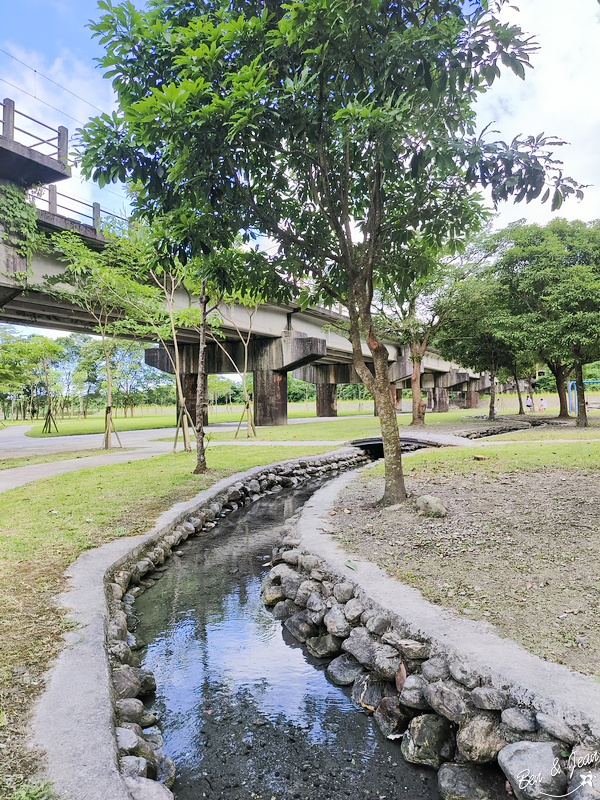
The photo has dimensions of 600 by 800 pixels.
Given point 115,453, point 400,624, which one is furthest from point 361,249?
point 115,453

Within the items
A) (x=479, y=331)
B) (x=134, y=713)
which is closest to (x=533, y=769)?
(x=134, y=713)

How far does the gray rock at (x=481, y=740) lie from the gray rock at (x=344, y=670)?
1088mm

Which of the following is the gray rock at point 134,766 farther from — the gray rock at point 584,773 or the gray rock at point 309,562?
the gray rock at point 309,562

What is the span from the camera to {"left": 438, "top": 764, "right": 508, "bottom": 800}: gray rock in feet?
7.57

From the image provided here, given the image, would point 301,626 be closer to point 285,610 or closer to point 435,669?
point 285,610

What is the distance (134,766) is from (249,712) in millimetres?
1003

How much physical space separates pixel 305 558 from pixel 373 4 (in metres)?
4.79

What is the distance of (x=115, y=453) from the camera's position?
1498cm

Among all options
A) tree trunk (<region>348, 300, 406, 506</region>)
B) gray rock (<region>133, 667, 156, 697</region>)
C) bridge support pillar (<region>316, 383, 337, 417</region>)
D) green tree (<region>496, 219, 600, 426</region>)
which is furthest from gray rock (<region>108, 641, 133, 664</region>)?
bridge support pillar (<region>316, 383, 337, 417</region>)

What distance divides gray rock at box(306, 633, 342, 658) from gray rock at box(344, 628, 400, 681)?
0.14 meters

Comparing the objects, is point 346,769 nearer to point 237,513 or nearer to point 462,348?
point 237,513

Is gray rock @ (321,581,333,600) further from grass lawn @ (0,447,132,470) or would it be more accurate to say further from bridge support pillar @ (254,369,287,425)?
bridge support pillar @ (254,369,287,425)

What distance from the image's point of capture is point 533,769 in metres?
2.10

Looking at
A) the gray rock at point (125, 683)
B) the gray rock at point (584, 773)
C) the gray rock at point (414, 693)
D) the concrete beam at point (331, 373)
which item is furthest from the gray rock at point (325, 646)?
the concrete beam at point (331, 373)
